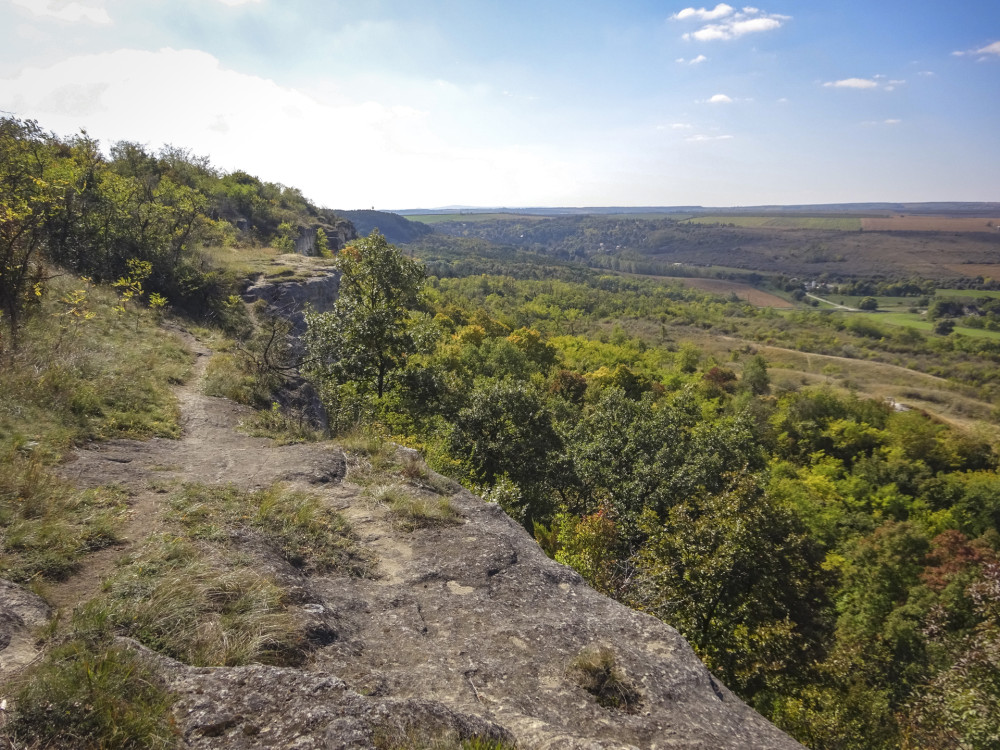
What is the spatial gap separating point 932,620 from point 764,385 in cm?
4758

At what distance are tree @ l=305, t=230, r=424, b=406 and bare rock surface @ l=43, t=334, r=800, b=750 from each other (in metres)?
7.81

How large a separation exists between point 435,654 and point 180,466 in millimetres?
5965

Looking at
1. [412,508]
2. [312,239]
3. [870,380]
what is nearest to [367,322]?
[412,508]

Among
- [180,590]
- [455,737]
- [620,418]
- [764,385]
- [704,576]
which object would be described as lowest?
[764,385]

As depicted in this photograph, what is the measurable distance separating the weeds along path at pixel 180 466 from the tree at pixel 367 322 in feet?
14.5

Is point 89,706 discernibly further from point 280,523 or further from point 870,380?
point 870,380

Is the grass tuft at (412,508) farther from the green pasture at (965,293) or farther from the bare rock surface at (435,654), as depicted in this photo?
the green pasture at (965,293)

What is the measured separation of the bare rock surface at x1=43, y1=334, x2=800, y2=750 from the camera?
3.77 meters

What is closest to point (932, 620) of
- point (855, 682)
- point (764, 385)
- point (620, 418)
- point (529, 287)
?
point (855, 682)

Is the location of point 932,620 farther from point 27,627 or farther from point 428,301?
point 428,301

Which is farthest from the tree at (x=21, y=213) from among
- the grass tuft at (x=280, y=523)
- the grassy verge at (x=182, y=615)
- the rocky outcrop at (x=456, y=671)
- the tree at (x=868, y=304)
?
the tree at (x=868, y=304)

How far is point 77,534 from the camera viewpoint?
5.71m

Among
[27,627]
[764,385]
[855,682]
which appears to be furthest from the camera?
[764,385]

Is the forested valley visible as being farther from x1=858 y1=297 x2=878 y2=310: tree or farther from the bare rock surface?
x1=858 y1=297 x2=878 y2=310: tree
